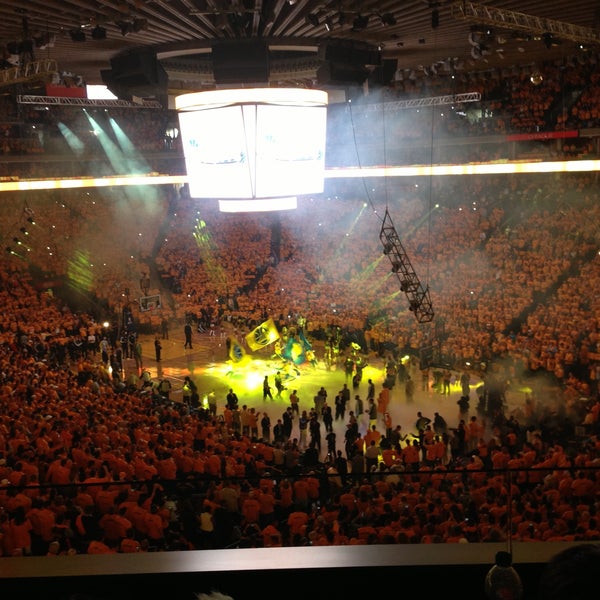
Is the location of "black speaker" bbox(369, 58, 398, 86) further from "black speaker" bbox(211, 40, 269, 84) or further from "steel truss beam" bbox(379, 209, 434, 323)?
"steel truss beam" bbox(379, 209, 434, 323)

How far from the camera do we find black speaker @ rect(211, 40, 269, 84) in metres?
6.46

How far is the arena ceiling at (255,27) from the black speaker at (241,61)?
28 millimetres

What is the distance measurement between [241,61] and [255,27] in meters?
0.33

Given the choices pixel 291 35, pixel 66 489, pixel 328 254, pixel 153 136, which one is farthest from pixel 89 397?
pixel 153 136

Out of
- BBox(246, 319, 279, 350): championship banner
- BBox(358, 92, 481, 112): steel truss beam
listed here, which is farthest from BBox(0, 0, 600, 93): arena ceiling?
BBox(358, 92, 481, 112): steel truss beam

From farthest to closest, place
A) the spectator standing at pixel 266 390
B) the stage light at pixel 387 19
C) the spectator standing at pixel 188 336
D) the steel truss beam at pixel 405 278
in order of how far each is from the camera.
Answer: the spectator standing at pixel 188 336 < the spectator standing at pixel 266 390 < the steel truss beam at pixel 405 278 < the stage light at pixel 387 19

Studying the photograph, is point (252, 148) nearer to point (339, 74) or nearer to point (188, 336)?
point (339, 74)

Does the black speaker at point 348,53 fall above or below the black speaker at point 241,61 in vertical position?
above

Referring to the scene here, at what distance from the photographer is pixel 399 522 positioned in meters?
6.64

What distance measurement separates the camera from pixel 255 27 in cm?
632

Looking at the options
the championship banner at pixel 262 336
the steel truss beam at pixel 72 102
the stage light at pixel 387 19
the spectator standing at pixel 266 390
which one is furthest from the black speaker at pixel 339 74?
the steel truss beam at pixel 72 102

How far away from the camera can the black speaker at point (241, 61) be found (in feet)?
21.2

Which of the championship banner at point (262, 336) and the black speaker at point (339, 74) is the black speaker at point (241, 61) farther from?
the championship banner at point (262, 336)

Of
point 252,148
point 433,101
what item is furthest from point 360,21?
point 433,101
